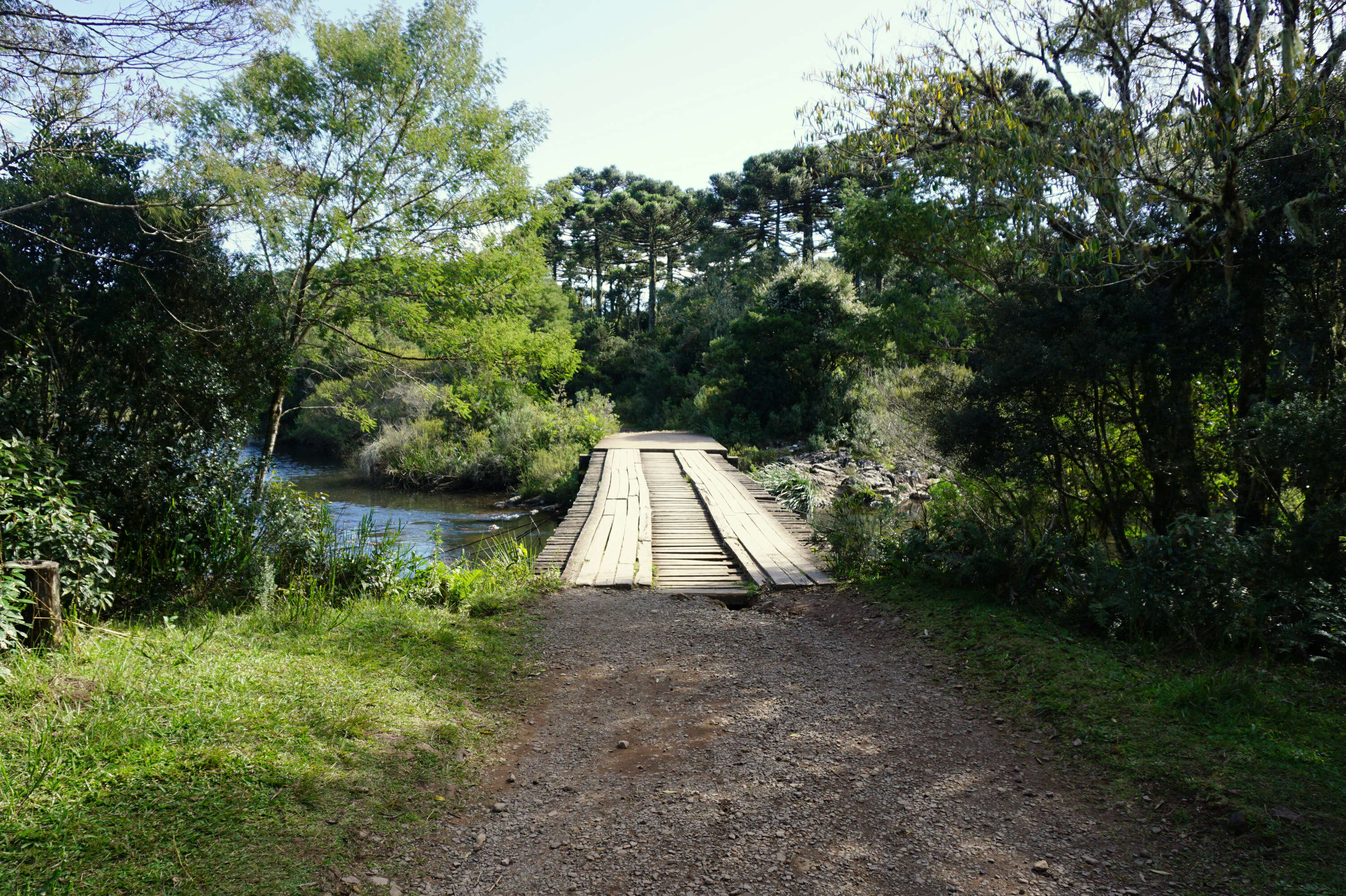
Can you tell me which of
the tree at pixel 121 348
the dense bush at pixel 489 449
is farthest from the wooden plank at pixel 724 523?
the dense bush at pixel 489 449

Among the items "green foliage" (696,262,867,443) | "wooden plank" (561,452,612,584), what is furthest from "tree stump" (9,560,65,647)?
"green foliage" (696,262,867,443)

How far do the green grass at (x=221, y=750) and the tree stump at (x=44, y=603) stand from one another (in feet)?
0.46

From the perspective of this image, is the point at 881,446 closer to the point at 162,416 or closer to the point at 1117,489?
the point at 1117,489

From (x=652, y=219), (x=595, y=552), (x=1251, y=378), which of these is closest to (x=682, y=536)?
(x=595, y=552)

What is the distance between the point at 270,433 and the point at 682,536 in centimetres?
557

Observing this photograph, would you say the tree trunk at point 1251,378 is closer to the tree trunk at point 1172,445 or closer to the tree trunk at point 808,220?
the tree trunk at point 1172,445

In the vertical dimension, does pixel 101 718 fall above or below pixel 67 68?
below

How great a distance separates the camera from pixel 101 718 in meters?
2.94

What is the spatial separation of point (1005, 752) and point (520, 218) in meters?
9.41

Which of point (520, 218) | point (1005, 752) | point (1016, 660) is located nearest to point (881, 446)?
point (520, 218)

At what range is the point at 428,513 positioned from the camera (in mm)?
15133

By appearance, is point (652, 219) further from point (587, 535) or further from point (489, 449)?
point (587, 535)

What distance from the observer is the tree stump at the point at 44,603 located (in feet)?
12.2

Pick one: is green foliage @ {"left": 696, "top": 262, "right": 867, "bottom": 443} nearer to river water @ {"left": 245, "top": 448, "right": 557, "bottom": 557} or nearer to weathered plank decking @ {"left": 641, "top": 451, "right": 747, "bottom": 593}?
river water @ {"left": 245, "top": 448, "right": 557, "bottom": 557}
